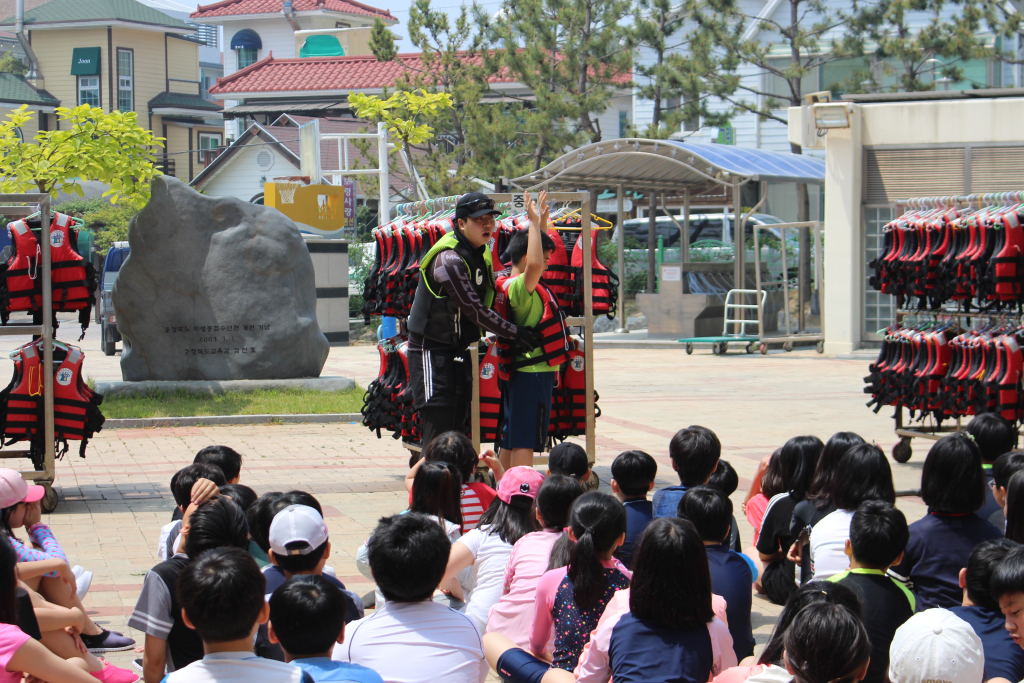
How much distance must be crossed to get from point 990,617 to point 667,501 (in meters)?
1.61

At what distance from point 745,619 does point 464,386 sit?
11.3 feet

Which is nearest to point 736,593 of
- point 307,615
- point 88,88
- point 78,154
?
point 307,615

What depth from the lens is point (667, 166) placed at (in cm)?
2050

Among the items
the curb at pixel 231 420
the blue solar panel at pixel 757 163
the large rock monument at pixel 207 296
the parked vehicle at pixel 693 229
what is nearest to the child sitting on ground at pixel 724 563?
the curb at pixel 231 420

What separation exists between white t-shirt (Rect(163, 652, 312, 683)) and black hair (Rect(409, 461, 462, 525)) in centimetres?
178

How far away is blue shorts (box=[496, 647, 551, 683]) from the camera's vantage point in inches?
158

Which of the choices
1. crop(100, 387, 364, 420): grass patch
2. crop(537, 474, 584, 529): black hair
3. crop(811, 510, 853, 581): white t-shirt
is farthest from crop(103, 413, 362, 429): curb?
crop(811, 510, 853, 581): white t-shirt

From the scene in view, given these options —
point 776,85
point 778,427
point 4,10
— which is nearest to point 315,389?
point 778,427

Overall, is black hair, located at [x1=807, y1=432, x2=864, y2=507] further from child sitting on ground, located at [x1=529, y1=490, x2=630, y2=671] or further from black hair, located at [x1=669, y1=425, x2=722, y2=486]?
child sitting on ground, located at [x1=529, y1=490, x2=630, y2=671]

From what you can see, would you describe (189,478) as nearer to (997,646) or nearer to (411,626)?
(411,626)

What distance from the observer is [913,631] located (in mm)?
2982

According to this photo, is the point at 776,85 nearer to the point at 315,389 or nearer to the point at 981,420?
the point at 315,389

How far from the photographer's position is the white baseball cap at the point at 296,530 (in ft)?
12.3

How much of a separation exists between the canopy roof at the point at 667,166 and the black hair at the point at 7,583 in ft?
50.4
